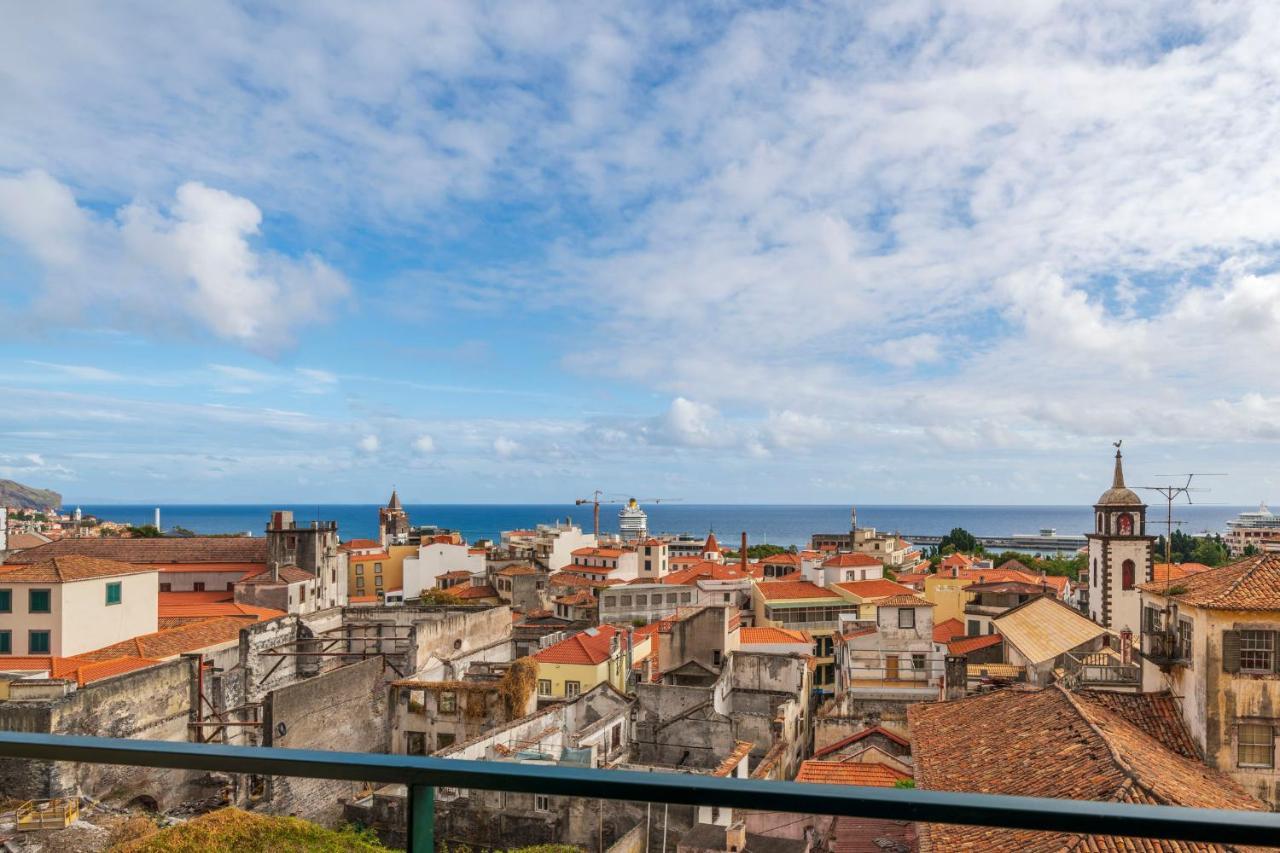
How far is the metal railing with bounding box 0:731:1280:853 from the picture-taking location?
4.83ft

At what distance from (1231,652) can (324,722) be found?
19.3m

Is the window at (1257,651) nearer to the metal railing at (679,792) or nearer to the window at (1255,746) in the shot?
the window at (1255,746)

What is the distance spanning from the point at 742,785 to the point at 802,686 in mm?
25859

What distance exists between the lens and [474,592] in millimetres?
54344

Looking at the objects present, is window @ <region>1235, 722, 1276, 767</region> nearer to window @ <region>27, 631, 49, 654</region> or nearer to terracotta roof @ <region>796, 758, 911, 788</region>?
terracotta roof @ <region>796, 758, 911, 788</region>

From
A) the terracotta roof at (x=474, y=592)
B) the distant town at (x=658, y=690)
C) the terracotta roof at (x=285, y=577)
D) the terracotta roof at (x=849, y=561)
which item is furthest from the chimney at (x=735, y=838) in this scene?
the terracotta roof at (x=474, y=592)

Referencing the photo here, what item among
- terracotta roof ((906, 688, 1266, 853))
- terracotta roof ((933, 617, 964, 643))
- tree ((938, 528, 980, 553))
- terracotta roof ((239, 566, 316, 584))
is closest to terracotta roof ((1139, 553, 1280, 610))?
terracotta roof ((906, 688, 1266, 853))

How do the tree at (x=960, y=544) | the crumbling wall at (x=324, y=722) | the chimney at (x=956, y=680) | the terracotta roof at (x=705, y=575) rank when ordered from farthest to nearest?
the tree at (x=960, y=544), the terracotta roof at (x=705, y=575), the chimney at (x=956, y=680), the crumbling wall at (x=324, y=722)

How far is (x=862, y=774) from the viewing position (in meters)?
15.4

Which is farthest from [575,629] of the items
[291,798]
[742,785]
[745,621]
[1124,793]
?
[742,785]

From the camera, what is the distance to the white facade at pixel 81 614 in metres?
25.1

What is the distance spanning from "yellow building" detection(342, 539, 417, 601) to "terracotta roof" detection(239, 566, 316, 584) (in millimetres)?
19643

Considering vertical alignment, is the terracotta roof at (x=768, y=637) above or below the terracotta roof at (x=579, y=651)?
below

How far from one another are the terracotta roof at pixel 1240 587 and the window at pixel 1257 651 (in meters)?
0.50
